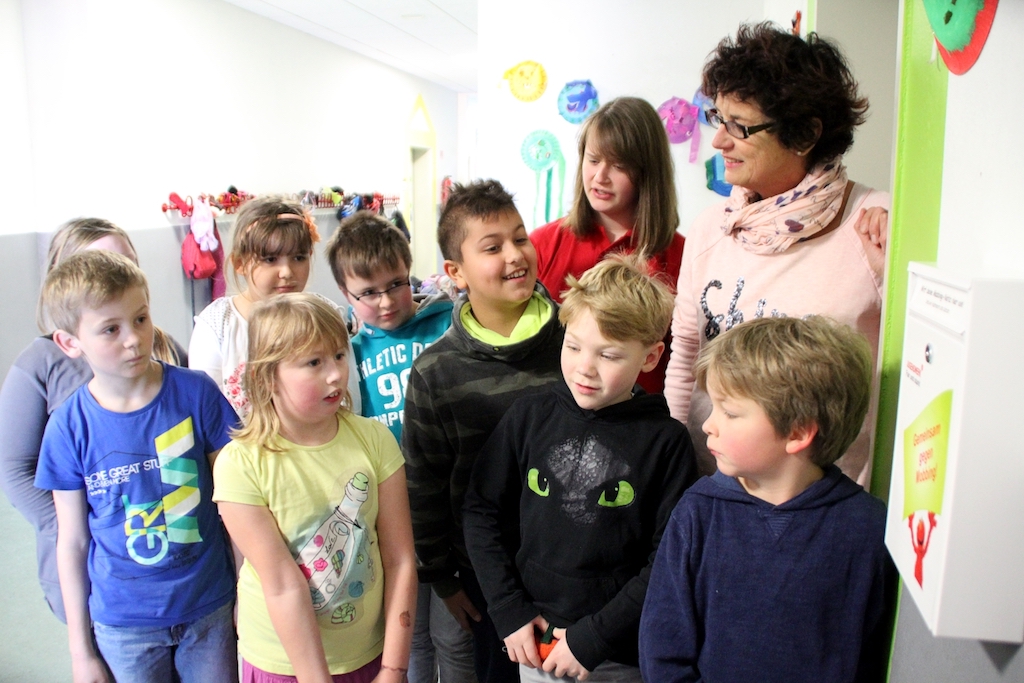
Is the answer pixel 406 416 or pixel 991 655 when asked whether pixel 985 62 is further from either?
pixel 406 416

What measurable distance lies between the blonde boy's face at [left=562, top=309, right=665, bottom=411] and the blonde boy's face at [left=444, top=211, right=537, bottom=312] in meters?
0.27

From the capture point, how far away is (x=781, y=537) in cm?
99

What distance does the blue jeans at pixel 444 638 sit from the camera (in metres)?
1.57

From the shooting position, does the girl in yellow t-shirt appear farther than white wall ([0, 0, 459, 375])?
No

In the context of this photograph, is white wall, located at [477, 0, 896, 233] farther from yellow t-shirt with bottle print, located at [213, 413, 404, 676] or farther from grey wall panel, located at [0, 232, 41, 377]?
grey wall panel, located at [0, 232, 41, 377]

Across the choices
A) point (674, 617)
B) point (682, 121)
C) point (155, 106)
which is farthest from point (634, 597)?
point (155, 106)

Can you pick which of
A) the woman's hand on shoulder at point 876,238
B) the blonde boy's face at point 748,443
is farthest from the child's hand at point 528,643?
the woman's hand on shoulder at point 876,238

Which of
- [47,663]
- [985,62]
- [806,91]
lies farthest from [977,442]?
[47,663]

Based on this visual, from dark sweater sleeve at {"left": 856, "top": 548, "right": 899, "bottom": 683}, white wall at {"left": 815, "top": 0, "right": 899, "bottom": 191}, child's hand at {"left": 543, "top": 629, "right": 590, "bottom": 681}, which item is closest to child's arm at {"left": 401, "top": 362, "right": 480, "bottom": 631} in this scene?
child's hand at {"left": 543, "top": 629, "right": 590, "bottom": 681}

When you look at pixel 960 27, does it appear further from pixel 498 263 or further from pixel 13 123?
pixel 13 123

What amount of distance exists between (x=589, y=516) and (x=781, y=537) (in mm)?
328

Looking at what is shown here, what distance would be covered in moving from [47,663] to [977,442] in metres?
2.71

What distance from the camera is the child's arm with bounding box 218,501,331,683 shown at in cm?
122

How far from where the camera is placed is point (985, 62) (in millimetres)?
783
